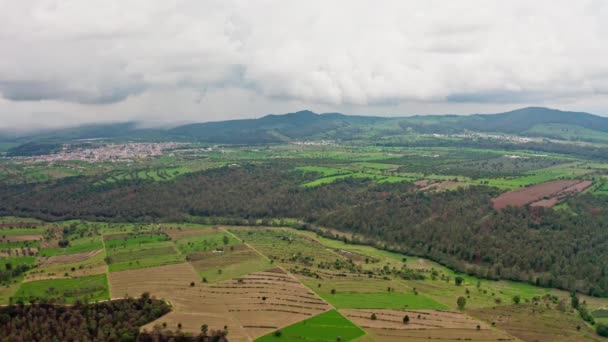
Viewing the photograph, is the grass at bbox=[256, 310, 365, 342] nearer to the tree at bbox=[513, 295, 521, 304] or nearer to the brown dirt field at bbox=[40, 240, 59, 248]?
the tree at bbox=[513, 295, 521, 304]

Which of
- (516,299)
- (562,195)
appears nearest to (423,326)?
(516,299)

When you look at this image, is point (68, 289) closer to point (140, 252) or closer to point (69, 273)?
point (69, 273)

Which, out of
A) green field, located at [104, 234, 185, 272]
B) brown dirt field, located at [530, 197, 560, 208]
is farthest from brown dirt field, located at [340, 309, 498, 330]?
brown dirt field, located at [530, 197, 560, 208]

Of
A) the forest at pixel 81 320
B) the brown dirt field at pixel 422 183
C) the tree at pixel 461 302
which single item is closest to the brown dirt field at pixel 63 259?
the forest at pixel 81 320

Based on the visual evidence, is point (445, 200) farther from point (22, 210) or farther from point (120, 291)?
point (22, 210)

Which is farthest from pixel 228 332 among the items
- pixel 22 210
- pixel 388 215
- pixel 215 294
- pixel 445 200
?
pixel 22 210

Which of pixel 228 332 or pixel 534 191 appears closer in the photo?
pixel 228 332
